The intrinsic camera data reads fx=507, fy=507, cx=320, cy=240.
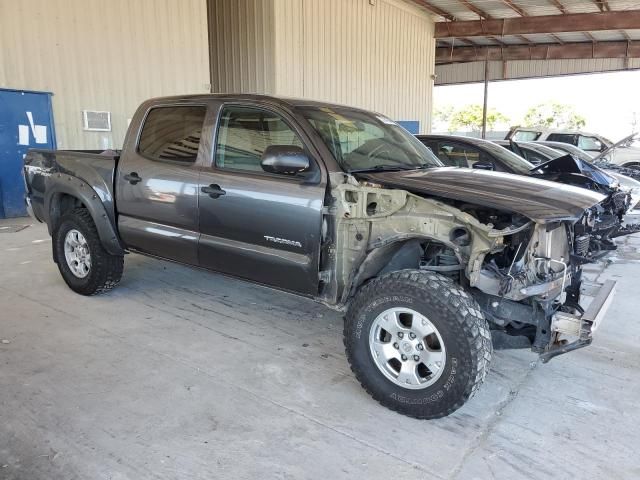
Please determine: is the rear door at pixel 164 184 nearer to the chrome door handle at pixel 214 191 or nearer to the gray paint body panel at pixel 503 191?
the chrome door handle at pixel 214 191

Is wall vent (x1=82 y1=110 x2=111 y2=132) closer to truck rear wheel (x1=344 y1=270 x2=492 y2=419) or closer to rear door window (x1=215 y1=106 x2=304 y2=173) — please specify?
rear door window (x1=215 y1=106 x2=304 y2=173)

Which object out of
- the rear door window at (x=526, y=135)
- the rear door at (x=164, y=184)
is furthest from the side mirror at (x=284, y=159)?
the rear door window at (x=526, y=135)

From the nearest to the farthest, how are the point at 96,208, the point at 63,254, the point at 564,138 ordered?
the point at 96,208 → the point at 63,254 → the point at 564,138

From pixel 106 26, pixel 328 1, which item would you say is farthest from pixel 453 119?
pixel 106 26

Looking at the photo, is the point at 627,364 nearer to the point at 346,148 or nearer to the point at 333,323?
the point at 333,323

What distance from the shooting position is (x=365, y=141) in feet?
12.1

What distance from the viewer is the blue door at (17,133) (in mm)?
9031

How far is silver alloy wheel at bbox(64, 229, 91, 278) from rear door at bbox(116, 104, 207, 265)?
478 millimetres

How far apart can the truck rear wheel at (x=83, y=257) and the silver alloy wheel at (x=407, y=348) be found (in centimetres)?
276

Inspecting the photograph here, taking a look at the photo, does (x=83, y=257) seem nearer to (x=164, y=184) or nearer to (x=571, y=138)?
(x=164, y=184)

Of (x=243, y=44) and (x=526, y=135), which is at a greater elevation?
(x=243, y=44)

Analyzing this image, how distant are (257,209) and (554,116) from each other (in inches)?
2406

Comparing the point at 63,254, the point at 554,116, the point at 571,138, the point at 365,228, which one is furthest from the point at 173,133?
the point at 554,116

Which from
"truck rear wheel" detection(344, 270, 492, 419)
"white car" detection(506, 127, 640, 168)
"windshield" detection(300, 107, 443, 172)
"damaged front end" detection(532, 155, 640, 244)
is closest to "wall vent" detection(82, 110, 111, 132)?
"windshield" detection(300, 107, 443, 172)
